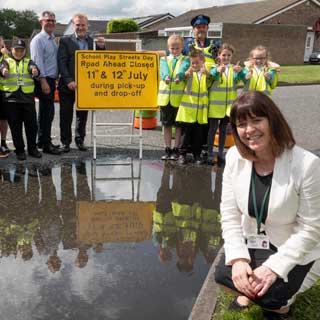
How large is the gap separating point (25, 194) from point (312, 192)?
3.83 metres

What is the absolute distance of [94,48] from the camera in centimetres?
704

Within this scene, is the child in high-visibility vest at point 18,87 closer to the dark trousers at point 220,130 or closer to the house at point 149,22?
the dark trousers at point 220,130

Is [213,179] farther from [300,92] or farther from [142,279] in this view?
[300,92]

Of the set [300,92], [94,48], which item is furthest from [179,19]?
[94,48]

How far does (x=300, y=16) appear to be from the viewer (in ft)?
136

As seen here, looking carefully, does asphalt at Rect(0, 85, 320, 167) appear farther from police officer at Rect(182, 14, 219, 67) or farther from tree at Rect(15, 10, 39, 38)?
tree at Rect(15, 10, 39, 38)

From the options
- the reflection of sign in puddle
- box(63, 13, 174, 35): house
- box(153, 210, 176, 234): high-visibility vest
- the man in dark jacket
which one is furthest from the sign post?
box(63, 13, 174, 35): house

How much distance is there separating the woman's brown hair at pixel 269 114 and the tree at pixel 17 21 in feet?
332

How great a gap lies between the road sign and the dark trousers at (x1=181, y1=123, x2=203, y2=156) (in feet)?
2.42

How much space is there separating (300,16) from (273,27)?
781 centimetres

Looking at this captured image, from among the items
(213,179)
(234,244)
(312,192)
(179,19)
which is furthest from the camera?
(179,19)

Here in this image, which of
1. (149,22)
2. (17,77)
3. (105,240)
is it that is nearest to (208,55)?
(17,77)

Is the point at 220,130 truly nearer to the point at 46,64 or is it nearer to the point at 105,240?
the point at 46,64

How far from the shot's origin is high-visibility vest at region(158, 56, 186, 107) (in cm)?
644
